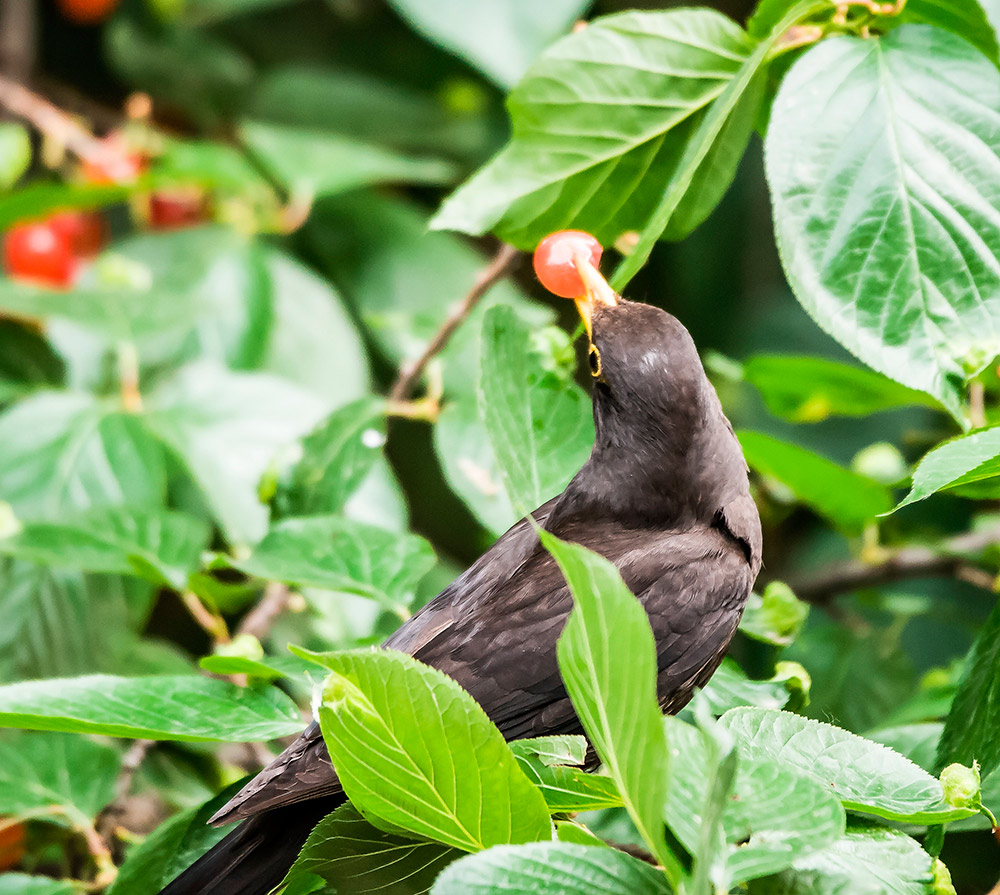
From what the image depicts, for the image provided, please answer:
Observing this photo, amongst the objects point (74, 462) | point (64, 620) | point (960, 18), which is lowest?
point (64, 620)

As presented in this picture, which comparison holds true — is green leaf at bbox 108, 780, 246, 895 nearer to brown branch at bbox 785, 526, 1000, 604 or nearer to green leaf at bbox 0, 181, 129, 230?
brown branch at bbox 785, 526, 1000, 604

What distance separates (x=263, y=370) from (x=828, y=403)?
0.92 metres

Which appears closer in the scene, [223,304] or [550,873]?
[550,873]

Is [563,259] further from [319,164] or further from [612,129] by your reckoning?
[319,164]

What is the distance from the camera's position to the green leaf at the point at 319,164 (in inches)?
67.4

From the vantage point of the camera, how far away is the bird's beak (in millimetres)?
834

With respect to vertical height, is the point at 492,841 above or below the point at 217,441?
above

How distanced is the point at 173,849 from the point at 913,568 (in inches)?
34.8

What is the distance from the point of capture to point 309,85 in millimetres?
2186

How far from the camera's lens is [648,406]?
84 cm

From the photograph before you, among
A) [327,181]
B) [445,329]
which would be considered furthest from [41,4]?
[445,329]

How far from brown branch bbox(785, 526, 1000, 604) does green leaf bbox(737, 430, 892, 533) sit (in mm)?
165

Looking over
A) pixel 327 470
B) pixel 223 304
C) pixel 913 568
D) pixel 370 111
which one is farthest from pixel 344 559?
pixel 370 111

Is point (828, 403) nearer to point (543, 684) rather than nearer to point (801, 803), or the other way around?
point (543, 684)
